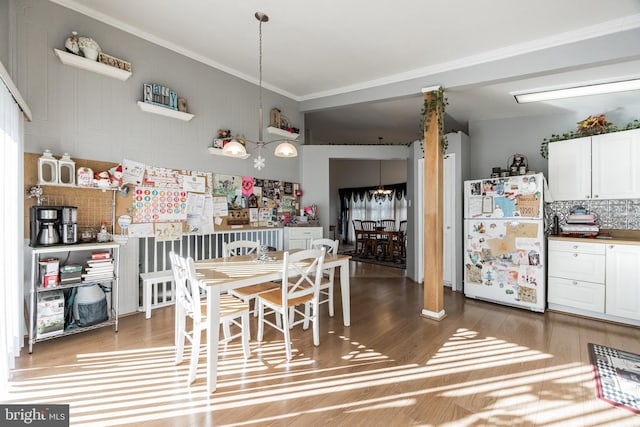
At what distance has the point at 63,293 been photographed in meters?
2.67

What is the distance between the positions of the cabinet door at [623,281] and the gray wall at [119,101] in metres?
4.39

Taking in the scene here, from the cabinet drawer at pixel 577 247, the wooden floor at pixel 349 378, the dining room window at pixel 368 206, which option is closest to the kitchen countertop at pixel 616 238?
the cabinet drawer at pixel 577 247

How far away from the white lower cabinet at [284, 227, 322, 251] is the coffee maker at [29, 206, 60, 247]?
271cm

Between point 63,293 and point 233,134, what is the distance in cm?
254

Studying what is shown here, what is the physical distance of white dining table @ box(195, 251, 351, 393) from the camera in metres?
1.98

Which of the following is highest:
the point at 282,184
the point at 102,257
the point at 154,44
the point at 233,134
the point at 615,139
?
the point at 154,44

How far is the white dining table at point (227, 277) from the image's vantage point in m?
1.98

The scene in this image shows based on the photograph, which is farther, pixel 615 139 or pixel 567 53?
pixel 615 139

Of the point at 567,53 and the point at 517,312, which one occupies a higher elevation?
the point at 567,53

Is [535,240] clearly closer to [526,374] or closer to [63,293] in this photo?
[526,374]

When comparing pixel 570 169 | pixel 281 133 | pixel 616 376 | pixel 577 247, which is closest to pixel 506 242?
pixel 577 247

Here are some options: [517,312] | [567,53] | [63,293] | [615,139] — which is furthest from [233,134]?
[615,139]

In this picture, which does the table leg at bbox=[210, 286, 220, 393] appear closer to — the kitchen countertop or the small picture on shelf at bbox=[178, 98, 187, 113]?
the small picture on shelf at bbox=[178, 98, 187, 113]

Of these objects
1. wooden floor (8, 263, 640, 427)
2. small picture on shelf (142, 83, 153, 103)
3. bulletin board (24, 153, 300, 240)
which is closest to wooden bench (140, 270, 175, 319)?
wooden floor (8, 263, 640, 427)
